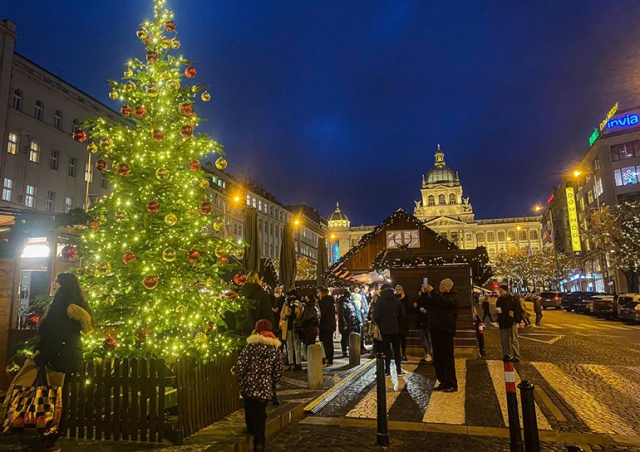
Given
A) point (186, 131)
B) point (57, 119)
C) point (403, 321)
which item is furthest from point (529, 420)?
point (57, 119)

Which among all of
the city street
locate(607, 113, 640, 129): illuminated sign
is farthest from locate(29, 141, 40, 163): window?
locate(607, 113, 640, 129): illuminated sign

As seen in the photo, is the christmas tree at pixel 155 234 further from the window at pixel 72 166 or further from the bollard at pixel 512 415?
the window at pixel 72 166

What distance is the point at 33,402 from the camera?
514 centimetres

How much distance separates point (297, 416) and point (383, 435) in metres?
2.02

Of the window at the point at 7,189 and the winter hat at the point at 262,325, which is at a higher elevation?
the window at the point at 7,189

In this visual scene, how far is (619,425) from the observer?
6.53 m

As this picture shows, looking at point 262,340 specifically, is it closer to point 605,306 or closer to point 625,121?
point 605,306

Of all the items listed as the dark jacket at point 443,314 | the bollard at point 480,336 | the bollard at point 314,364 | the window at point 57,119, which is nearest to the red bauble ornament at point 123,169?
the bollard at point 314,364

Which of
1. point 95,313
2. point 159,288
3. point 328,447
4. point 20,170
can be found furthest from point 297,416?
point 20,170

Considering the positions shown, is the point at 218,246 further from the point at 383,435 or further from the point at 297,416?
the point at 383,435

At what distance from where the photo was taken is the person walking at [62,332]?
5.33m

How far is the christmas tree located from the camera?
7.40m

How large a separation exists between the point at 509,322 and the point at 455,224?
126m

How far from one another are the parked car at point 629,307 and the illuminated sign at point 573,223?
36.9 meters
